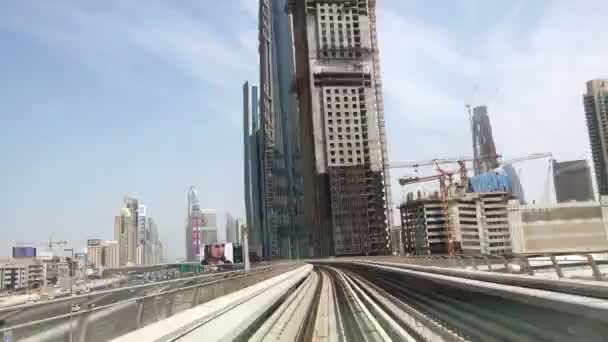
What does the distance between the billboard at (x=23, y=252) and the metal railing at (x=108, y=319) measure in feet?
402

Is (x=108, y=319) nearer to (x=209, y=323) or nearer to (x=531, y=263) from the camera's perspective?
(x=209, y=323)

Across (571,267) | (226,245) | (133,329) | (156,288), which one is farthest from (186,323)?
(226,245)

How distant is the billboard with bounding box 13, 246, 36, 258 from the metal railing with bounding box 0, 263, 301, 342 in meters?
123

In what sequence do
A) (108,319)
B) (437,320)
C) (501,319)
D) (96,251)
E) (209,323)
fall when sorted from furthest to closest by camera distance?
(96,251) → (437,320) → (209,323) → (501,319) → (108,319)

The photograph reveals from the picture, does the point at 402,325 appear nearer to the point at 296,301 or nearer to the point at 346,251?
the point at 296,301

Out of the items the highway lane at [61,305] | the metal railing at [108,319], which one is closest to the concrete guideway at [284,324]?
the metal railing at [108,319]

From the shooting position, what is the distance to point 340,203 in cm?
18450

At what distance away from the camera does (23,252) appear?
119438mm

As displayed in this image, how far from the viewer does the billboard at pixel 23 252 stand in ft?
384

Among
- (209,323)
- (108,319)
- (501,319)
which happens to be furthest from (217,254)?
(501,319)

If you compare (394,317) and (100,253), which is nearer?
(394,317)

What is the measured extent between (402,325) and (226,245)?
14959cm

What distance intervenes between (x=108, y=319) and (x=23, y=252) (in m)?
130

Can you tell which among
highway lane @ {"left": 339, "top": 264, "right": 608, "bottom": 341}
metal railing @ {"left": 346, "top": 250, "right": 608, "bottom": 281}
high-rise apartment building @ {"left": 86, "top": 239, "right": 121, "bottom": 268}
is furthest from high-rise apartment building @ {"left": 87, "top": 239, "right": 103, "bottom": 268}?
highway lane @ {"left": 339, "top": 264, "right": 608, "bottom": 341}
